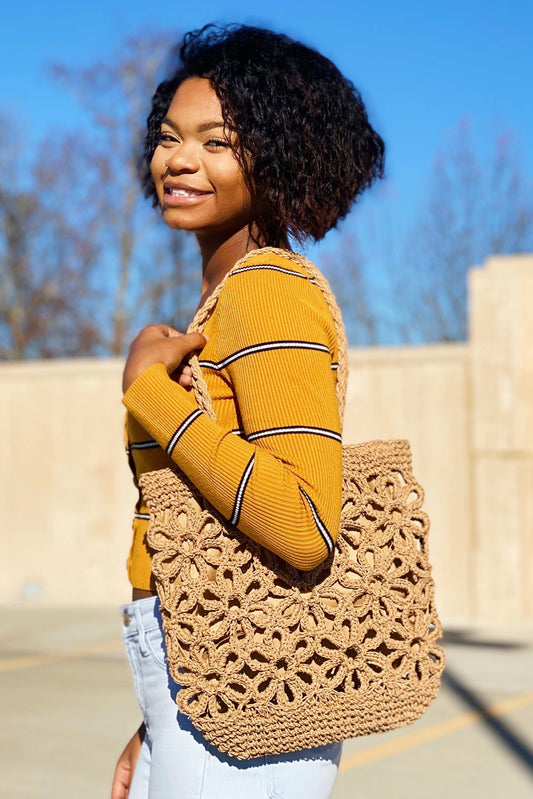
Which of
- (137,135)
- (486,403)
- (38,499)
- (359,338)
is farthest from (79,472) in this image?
(359,338)

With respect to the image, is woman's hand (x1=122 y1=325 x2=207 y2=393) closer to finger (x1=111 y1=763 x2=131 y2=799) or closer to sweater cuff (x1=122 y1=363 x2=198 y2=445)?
sweater cuff (x1=122 y1=363 x2=198 y2=445)

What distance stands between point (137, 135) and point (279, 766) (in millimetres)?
18344

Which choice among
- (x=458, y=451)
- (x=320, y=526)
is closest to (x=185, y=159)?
(x=320, y=526)

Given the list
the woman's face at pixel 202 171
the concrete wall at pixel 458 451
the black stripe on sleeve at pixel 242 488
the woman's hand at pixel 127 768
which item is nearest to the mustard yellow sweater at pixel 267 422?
the black stripe on sleeve at pixel 242 488

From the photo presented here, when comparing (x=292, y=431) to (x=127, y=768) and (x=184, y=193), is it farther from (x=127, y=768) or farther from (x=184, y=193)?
(x=127, y=768)

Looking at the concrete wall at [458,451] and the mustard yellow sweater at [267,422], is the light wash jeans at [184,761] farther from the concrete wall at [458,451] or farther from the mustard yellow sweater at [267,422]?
the concrete wall at [458,451]

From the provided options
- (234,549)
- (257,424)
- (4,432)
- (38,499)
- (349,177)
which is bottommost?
(38,499)

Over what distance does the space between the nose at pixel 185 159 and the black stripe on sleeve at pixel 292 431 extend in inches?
19.3

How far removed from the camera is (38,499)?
37.2ft

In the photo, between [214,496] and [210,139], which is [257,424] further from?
[210,139]

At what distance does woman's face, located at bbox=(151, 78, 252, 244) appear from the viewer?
170 centimetres

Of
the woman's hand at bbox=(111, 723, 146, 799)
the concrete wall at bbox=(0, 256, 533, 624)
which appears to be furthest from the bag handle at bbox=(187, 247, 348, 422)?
the concrete wall at bbox=(0, 256, 533, 624)

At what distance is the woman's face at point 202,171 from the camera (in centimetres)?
170

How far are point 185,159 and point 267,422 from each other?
0.51 m
